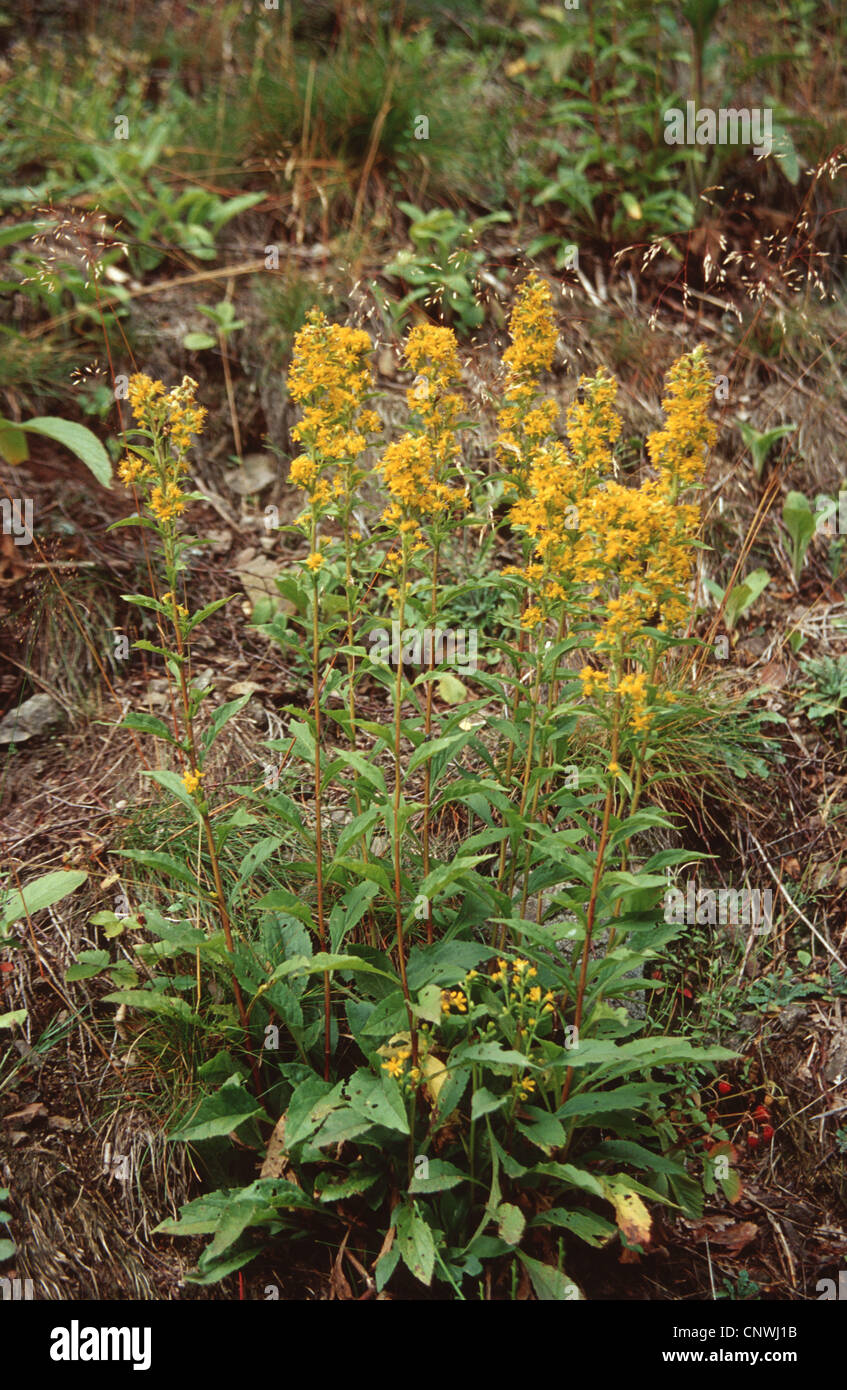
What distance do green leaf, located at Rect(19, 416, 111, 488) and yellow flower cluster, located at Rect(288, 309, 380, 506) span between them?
119 cm

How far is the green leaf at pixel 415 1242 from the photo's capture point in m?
2.05

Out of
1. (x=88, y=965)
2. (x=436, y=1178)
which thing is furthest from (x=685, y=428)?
(x=88, y=965)

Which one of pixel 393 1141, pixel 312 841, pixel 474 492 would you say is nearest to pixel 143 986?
pixel 312 841

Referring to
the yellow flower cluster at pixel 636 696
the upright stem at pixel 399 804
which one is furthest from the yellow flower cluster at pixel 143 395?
the yellow flower cluster at pixel 636 696

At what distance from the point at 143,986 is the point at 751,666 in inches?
91.0

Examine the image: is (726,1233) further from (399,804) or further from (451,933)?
(399,804)

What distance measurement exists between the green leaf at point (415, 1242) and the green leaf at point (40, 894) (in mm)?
1123

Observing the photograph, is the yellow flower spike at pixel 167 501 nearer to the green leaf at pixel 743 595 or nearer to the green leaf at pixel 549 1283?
the green leaf at pixel 549 1283

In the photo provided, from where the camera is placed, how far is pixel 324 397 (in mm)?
2189

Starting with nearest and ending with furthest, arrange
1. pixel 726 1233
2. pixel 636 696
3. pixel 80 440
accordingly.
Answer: pixel 636 696 < pixel 726 1233 < pixel 80 440

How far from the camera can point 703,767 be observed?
3141mm

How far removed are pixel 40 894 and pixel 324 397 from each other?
4.72ft

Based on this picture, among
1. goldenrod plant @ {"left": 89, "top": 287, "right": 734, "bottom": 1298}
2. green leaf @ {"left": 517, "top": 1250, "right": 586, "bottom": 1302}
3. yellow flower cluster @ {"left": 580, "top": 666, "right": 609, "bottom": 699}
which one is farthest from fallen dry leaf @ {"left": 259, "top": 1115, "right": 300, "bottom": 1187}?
yellow flower cluster @ {"left": 580, "top": 666, "right": 609, "bottom": 699}
